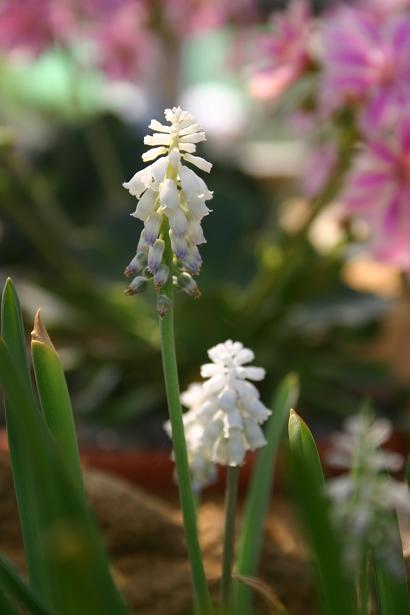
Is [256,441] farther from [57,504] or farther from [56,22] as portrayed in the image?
[56,22]

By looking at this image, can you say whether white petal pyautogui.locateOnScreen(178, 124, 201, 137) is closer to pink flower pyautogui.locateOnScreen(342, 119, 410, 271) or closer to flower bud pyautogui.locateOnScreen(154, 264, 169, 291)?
flower bud pyautogui.locateOnScreen(154, 264, 169, 291)

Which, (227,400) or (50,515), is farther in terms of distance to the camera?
(227,400)

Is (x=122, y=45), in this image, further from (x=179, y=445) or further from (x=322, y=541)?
(x=322, y=541)

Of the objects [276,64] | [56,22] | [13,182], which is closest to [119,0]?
[56,22]

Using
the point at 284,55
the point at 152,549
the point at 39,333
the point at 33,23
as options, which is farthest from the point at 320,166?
the point at 39,333

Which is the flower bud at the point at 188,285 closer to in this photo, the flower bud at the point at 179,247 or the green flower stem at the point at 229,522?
the flower bud at the point at 179,247

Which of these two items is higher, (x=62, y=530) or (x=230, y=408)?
(x=230, y=408)

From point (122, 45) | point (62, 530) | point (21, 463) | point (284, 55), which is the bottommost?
point (62, 530)

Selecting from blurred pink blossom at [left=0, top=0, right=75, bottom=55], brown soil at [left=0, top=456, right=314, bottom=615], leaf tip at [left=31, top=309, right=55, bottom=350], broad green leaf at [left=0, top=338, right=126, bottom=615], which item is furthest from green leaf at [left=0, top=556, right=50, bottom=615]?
blurred pink blossom at [left=0, top=0, right=75, bottom=55]
